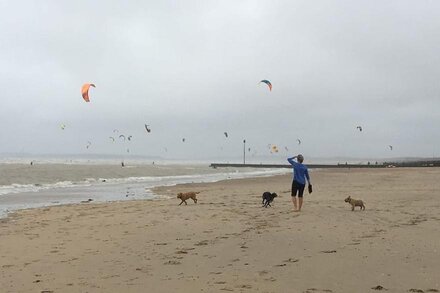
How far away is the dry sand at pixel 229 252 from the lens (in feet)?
19.4

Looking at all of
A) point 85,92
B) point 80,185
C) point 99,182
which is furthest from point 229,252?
point 99,182

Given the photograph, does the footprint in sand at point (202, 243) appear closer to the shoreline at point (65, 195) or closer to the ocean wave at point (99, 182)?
the shoreline at point (65, 195)

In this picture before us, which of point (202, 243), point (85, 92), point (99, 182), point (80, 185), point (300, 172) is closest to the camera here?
point (202, 243)

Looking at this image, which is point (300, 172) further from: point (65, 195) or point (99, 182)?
point (99, 182)

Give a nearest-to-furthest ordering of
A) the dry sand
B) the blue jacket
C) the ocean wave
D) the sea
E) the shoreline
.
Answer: the dry sand → the blue jacket → the shoreline → the sea → the ocean wave

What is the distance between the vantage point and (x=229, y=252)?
7832 millimetres

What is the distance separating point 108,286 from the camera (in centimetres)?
596

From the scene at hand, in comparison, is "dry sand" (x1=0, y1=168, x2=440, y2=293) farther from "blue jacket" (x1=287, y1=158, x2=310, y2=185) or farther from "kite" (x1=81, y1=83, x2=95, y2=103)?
"kite" (x1=81, y1=83, x2=95, y2=103)

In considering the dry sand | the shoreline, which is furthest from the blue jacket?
the shoreline

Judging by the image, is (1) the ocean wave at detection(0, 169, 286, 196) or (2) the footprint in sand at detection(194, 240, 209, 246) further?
(1) the ocean wave at detection(0, 169, 286, 196)

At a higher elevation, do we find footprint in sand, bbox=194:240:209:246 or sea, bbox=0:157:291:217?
sea, bbox=0:157:291:217

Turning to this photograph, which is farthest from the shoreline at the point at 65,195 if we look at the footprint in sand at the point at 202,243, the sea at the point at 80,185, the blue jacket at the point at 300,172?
the blue jacket at the point at 300,172

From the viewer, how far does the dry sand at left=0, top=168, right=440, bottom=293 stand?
5910 millimetres

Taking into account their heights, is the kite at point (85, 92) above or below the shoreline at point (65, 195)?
above
